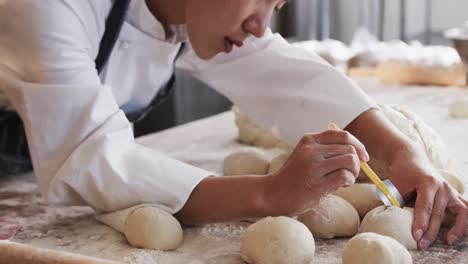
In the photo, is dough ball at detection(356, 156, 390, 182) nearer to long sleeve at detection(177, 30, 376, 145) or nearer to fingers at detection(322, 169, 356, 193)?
long sleeve at detection(177, 30, 376, 145)

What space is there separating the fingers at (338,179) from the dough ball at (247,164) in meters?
0.43

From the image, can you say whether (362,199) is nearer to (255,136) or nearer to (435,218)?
(435,218)

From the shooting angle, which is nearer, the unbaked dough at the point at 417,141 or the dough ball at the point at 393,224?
the dough ball at the point at 393,224

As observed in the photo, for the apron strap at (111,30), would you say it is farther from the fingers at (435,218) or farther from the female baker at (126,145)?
the fingers at (435,218)

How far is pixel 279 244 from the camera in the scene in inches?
40.1

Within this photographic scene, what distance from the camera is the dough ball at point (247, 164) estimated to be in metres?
1.48

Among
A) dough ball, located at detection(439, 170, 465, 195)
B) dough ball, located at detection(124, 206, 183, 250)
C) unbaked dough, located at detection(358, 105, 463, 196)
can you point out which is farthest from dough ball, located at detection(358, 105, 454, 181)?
dough ball, located at detection(124, 206, 183, 250)

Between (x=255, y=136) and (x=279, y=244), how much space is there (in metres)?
0.84

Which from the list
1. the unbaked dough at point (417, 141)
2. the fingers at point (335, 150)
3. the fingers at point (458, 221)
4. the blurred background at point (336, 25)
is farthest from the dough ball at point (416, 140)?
the blurred background at point (336, 25)

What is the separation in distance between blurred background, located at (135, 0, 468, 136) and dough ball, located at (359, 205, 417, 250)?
2.17 m

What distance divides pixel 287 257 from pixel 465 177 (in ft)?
2.08

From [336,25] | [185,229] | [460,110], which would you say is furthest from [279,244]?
[336,25]

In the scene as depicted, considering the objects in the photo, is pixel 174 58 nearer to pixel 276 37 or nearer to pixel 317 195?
pixel 276 37

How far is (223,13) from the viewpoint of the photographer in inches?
48.7
